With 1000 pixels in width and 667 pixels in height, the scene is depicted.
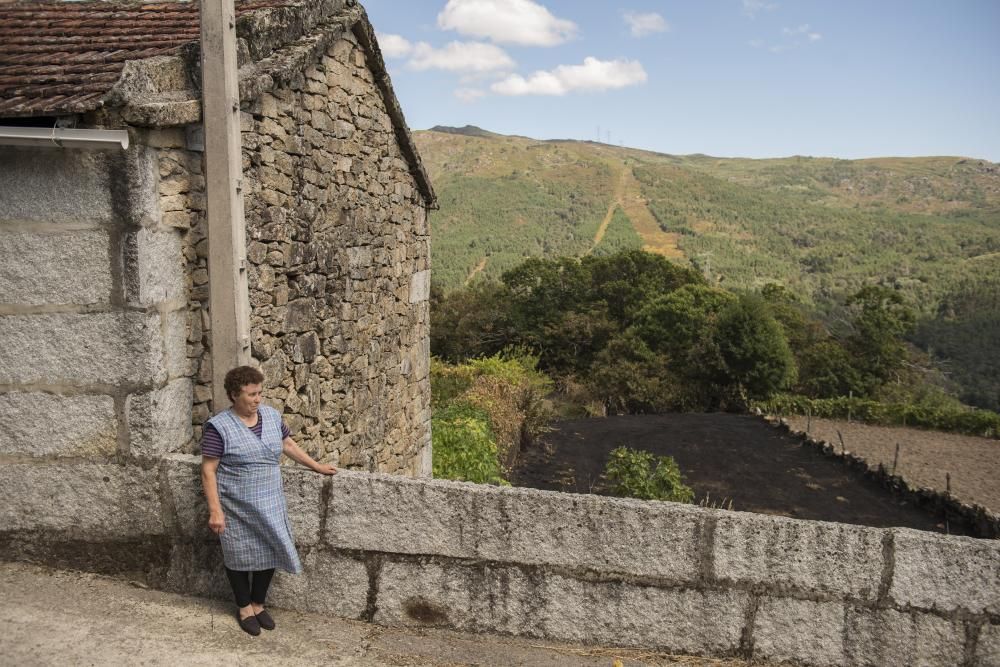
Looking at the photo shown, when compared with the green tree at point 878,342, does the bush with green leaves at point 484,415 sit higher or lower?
higher

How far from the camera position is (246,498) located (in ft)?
12.0

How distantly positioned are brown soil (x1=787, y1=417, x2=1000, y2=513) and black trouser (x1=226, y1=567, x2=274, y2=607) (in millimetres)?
17482

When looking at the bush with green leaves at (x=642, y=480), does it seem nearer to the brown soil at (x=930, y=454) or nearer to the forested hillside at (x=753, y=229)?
the brown soil at (x=930, y=454)

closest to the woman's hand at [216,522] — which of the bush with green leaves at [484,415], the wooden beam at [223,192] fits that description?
the wooden beam at [223,192]

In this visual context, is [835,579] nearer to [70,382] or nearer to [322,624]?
[322,624]

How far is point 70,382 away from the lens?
400 centimetres

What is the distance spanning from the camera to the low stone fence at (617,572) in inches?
139

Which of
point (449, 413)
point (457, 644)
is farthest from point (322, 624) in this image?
point (449, 413)

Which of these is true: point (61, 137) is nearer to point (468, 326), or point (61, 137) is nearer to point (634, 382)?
point (634, 382)

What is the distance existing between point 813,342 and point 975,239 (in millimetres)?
72770

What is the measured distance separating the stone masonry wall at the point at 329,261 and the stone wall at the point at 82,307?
27 cm

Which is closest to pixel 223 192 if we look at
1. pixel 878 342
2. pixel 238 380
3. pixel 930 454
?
pixel 238 380

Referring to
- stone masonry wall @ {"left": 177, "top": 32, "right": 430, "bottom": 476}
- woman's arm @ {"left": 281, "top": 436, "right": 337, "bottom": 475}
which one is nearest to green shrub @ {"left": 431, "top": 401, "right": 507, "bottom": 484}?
stone masonry wall @ {"left": 177, "top": 32, "right": 430, "bottom": 476}

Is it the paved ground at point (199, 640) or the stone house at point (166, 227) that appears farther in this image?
the stone house at point (166, 227)
